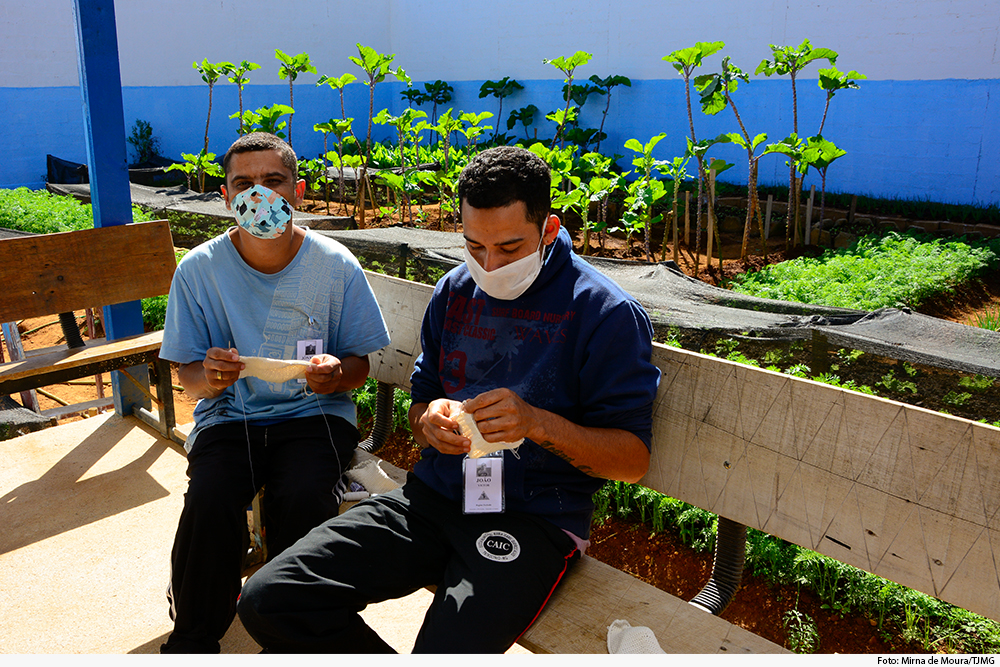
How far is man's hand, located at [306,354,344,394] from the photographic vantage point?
7.97ft

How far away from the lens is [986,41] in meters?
9.80

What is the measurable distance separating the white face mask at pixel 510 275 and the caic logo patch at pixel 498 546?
2.12 feet

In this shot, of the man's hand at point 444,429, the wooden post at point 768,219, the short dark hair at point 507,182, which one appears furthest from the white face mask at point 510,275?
the wooden post at point 768,219

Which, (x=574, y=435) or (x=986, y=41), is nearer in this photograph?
(x=574, y=435)

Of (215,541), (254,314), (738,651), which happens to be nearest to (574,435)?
(738,651)

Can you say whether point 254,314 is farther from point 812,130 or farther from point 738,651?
point 812,130

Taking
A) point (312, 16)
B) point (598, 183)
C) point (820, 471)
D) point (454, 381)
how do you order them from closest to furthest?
1. point (820, 471)
2. point (454, 381)
3. point (598, 183)
4. point (312, 16)

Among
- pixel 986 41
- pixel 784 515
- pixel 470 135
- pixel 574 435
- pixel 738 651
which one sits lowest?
pixel 738 651

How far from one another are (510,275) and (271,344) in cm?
105

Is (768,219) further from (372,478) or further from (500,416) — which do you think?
(500,416)

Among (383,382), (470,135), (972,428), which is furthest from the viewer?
(470,135)

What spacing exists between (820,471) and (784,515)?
175mm

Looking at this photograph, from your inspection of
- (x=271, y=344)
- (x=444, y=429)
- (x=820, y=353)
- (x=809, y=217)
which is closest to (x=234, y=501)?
(x=271, y=344)

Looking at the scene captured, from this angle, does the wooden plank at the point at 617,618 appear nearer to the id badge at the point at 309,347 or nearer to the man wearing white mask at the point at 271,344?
the man wearing white mask at the point at 271,344
